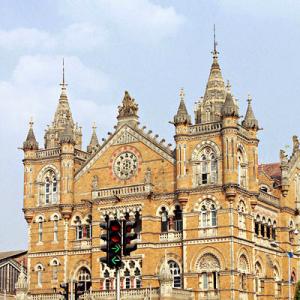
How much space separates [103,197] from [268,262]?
588 inches

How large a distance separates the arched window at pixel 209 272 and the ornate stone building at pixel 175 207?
77 millimetres

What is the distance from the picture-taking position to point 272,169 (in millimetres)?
78875

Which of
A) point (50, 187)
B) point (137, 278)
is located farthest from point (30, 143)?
point (137, 278)

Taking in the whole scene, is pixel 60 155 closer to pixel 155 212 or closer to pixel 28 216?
pixel 28 216

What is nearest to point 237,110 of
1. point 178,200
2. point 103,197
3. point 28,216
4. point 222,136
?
point 222,136

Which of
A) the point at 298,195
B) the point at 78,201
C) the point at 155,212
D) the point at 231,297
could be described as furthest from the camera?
the point at 298,195

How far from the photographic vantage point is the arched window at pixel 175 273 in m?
63.3

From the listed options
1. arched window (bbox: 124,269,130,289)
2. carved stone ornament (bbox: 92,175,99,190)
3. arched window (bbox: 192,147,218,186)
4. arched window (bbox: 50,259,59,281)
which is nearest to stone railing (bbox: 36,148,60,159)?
carved stone ornament (bbox: 92,175,99,190)

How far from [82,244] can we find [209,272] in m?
12.3

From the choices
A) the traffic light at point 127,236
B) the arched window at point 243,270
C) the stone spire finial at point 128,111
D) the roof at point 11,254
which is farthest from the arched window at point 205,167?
the traffic light at point 127,236

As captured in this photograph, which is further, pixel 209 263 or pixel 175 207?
pixel 175 207

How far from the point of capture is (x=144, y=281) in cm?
6372

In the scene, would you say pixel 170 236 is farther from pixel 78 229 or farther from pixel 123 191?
pixel 78 229

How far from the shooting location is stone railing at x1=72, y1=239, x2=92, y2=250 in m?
67.7
